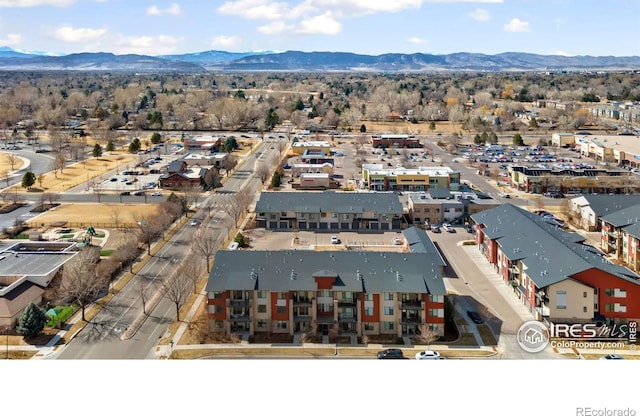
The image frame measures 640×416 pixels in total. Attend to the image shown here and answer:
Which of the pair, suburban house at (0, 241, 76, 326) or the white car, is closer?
the white car

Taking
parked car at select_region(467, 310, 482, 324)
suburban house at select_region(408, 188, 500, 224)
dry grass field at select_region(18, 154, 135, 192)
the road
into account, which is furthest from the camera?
dry grass field at select_region(18, 154, 135, 192)

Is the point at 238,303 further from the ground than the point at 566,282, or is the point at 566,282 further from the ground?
the point at 566,282

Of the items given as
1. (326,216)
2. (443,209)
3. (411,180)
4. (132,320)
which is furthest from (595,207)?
(132,320)

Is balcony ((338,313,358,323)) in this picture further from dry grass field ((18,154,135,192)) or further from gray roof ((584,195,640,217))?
dry grass field ((18,154,135,192))

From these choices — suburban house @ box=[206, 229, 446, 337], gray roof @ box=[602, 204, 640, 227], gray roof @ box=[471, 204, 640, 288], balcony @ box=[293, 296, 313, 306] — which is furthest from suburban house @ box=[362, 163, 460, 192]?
balcony @ box=[293, 296, 313, 306]

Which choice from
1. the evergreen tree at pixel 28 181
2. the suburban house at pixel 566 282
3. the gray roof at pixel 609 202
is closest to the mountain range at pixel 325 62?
the evergreen tree at pixel 28 181

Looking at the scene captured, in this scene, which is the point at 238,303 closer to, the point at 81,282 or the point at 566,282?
the point at 81,282

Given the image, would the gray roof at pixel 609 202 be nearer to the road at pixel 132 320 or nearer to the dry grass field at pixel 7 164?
the road at pixel 132 320
